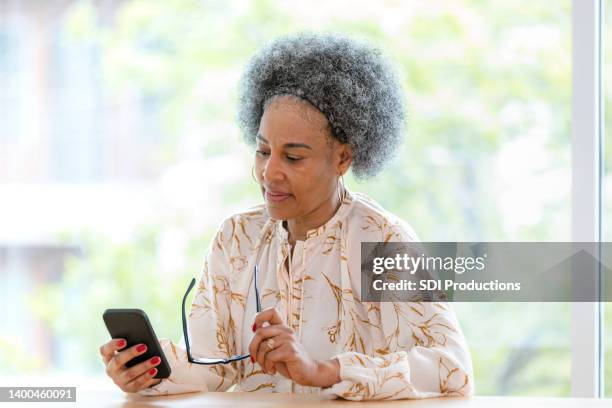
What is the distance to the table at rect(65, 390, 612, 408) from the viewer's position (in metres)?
1.45

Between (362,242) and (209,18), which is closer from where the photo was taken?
(362,242)

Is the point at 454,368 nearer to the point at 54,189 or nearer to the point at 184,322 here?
the point at 184,322

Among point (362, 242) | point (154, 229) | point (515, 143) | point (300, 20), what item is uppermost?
point (300, 20)

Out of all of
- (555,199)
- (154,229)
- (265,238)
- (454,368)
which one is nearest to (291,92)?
(265,238)

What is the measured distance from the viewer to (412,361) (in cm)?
155

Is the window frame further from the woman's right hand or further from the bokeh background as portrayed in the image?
the bokeh background

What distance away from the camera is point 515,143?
11.8ft

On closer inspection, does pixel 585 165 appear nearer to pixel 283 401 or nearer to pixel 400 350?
pixel 400 350

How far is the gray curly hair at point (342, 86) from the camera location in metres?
1.73

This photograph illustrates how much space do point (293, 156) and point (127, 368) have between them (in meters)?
0.52

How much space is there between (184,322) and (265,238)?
1.11 feet

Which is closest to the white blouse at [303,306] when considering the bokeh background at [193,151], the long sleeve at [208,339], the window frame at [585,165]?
the long sleeve at [208,339]

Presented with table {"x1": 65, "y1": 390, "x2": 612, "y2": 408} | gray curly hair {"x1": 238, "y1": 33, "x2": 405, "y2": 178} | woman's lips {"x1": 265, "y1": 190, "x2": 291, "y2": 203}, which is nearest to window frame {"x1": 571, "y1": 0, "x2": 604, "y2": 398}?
gray curly hair {"x1": 238, "y1": 33, "x2": 405, "y2": 178}

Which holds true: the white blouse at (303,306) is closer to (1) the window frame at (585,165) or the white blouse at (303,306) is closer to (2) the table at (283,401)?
(2) the table at (283,401)
